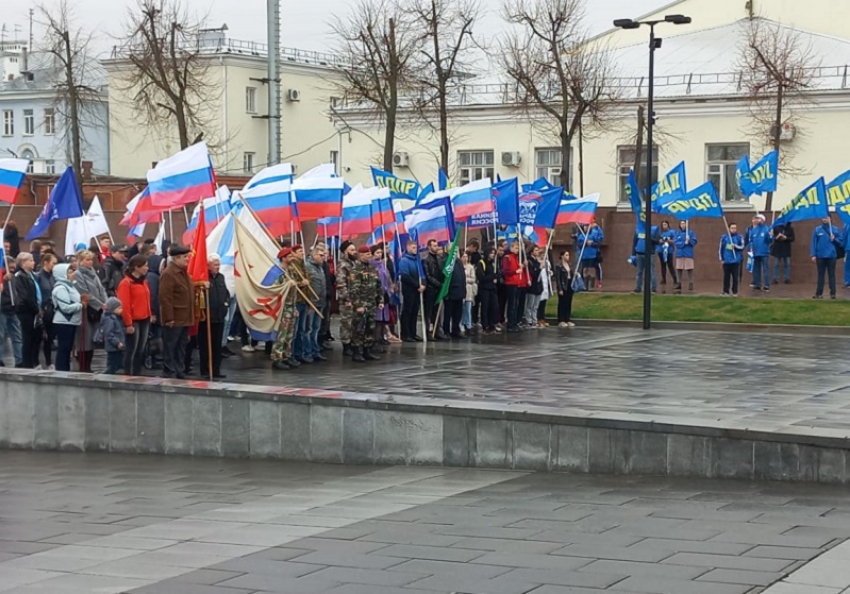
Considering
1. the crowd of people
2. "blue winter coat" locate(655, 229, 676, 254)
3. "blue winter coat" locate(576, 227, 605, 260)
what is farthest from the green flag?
"blue winter coat" locate(576, 227, 605, 260)

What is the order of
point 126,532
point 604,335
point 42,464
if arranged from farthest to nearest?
point 604,335, point 42,464, point 126,532

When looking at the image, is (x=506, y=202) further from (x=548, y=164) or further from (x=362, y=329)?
(x=548, y=164)

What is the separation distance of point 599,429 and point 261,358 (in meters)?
8.76

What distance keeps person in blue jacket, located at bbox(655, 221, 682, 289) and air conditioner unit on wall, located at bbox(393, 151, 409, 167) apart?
68.8 ft

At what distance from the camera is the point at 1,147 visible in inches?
3241

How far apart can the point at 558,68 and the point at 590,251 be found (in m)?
9.73

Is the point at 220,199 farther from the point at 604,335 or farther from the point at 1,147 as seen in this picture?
the point at 1,147

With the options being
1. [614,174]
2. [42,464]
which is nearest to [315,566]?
[42,464]

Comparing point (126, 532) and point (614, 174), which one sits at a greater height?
point (614, 174)

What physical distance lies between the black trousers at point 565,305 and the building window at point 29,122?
61674mm

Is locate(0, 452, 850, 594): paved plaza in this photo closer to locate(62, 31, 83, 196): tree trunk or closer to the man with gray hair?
the man with gray hair

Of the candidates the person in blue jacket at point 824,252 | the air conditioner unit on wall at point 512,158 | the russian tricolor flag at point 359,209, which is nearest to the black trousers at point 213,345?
the russian tricolor flag at point 359,209

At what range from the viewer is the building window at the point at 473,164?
51.1 m

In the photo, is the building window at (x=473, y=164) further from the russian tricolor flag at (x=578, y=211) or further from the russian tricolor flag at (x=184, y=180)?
the russian tricolor flag at (x=184, y=180)
